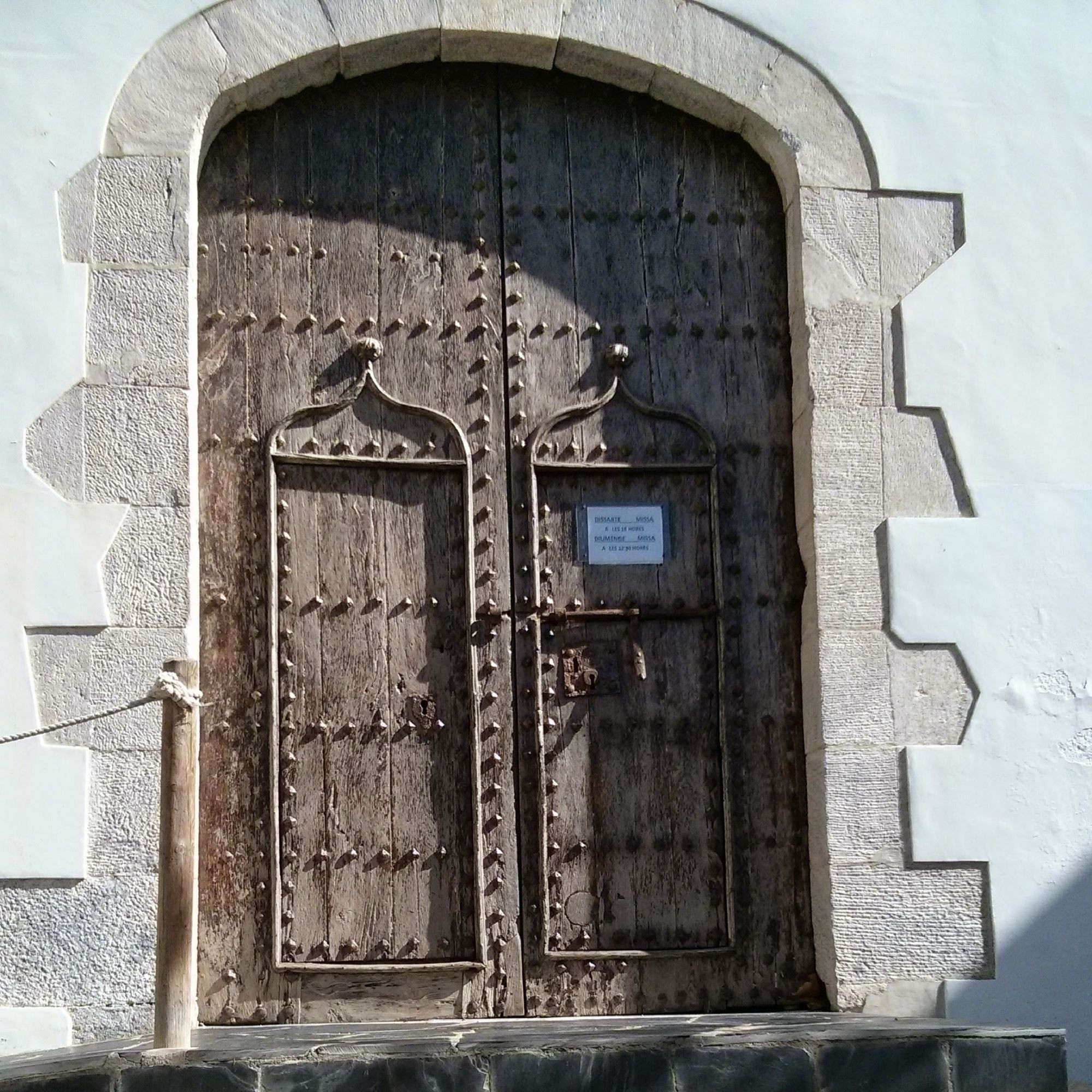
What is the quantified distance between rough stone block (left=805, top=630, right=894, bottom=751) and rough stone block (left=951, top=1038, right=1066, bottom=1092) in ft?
2.99

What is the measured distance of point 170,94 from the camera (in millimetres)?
4266

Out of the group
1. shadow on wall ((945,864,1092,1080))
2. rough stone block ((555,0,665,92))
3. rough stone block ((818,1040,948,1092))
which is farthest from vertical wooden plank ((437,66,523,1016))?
shadow on wall ((945,864,1092,1080))

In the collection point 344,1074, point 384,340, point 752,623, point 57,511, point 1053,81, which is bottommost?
point 344,1074

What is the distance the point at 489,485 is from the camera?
14.4 feet

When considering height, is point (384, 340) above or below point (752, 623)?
above

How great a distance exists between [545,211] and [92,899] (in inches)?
87.6

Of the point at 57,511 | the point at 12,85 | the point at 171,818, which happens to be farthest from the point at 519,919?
the point at 12,85

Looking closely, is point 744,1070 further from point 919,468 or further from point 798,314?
point 798,314

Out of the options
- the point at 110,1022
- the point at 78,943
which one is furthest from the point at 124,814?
the point at 110,1022

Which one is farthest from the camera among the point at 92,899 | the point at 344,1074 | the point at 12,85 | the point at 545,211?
the point at 545,211

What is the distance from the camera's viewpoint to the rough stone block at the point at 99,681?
3.91 meters

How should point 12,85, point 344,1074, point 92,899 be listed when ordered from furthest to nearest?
point 12,85, point 92,899, point 344,1074

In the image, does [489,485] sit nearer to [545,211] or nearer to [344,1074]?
[545,211]

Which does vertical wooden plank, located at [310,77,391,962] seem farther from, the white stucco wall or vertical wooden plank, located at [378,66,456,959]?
the white stucco wall
